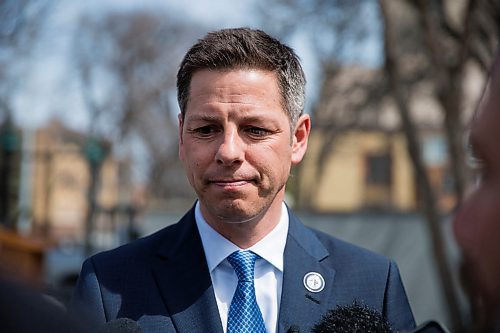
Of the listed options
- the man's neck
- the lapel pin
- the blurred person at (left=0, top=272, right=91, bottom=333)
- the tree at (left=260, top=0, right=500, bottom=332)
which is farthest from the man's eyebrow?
the tree at (left=260, top=0, right=500, bottom=332)

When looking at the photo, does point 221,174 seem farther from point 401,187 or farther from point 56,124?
point 401,187

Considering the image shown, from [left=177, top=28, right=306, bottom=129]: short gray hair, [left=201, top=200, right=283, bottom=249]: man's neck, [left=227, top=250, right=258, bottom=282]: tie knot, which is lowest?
[left=227, top=250, right=258, bottom=282]: tie knot

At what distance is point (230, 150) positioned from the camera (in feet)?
8.50

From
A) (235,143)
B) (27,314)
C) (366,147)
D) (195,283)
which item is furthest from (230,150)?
(366,147)

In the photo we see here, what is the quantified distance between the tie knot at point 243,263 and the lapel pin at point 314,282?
6.6 inches

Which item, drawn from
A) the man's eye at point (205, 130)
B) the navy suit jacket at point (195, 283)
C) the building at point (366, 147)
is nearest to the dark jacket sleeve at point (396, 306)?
the navy suit jacket at point (195, 283)

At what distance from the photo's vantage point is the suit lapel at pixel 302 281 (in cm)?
259

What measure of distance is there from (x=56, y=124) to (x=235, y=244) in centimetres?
2807

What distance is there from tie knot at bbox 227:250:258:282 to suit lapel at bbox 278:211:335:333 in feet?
0.34

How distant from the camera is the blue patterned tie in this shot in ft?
8.33

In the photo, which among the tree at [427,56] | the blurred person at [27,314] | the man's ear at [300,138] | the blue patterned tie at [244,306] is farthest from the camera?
the tree at [427,56]

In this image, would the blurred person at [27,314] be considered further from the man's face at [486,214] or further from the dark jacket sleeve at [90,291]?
the dark jacket sleeve at [90,291]

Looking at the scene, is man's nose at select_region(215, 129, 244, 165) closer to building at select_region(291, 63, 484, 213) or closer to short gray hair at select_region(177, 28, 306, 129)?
short gray hair at select_region(177, 28, 306, 129)

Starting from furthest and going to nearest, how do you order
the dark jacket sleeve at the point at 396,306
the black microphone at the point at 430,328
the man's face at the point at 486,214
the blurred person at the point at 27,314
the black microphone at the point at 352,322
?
the dark jacket sleeve at the point at 396,306 < the black microphone at the point at 352,322 < the black microphone at the point at 430,328 < the man's face at the point at 486,214 < the blurred person at the point at 27,314
